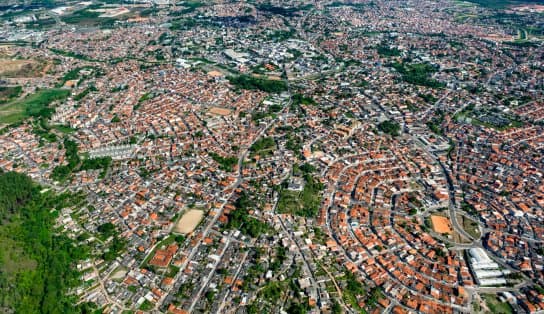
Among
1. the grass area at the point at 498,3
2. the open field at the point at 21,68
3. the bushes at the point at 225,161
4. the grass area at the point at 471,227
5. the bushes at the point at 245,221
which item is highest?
the grass area at the point at 498,3

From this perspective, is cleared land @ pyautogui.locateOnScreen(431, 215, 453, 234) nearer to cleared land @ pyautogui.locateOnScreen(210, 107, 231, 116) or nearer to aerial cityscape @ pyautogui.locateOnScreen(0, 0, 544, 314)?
aerial cityscape @ pyautogui.locateOnScreen(0, 0, 544, 314)

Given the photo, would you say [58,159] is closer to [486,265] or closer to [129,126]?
[129,126]

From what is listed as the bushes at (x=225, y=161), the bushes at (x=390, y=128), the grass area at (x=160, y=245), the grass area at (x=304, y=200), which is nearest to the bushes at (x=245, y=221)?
the grass area at (x=304, y=200)

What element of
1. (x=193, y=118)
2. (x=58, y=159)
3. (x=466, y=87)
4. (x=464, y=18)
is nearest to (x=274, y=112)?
(x=193, y=118)

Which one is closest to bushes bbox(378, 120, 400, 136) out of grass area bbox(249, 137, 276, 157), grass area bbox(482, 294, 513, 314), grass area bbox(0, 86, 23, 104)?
grass area bbox(249, 137, 276, 157)

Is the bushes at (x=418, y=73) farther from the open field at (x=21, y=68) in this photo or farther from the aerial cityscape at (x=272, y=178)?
the open field at (x=21, y=68)

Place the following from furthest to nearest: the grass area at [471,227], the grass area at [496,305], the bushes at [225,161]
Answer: the bushes at [225,161] < the grass area at [471,227] < the grass area at [496,305]
